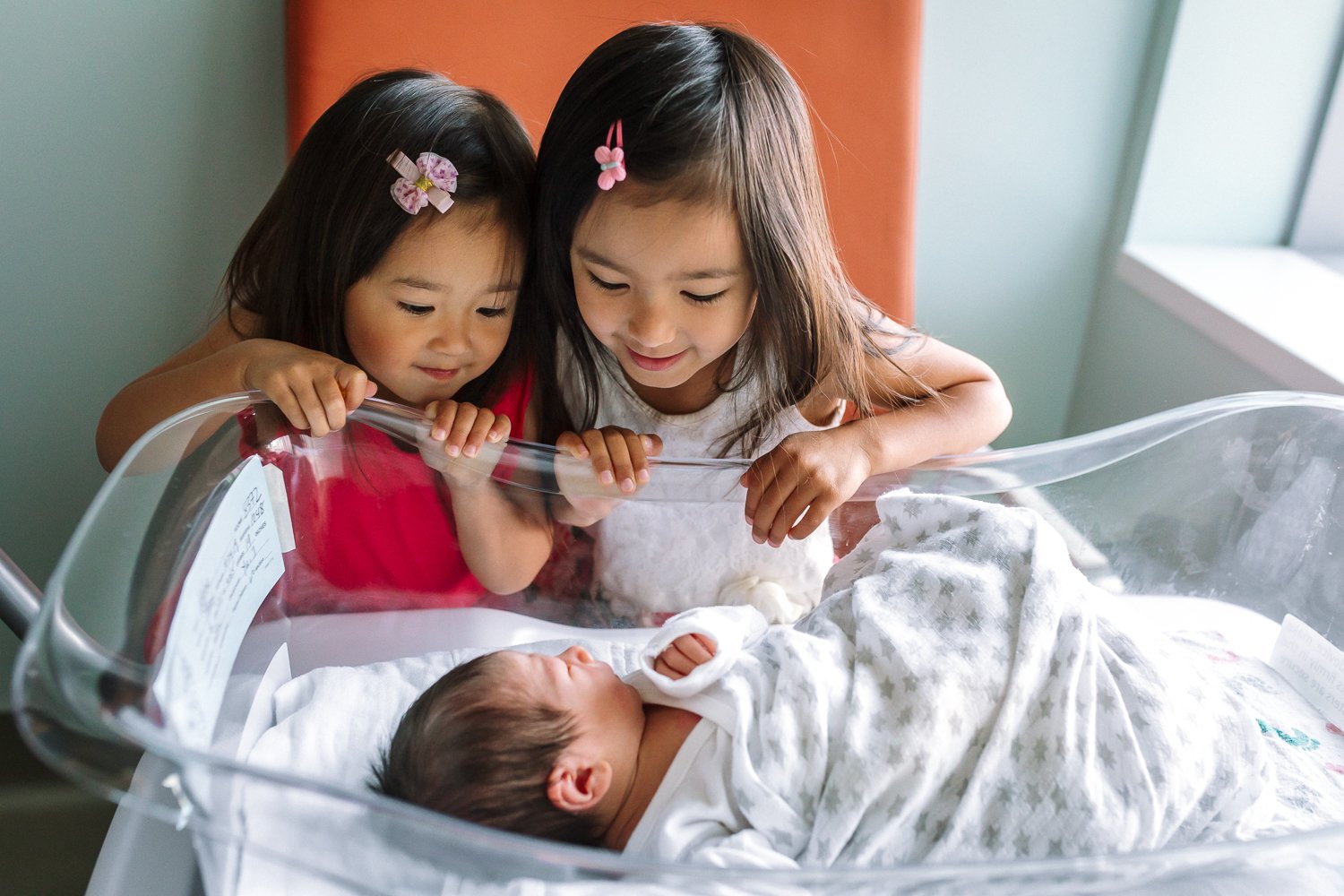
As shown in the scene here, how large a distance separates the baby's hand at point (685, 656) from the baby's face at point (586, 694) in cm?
3

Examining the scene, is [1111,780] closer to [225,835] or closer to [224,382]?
[225,835]

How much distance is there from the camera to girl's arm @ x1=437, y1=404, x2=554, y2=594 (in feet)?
2.85

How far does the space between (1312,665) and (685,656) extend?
0.54m

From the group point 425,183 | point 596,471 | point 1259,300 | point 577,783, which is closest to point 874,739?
point 577,783

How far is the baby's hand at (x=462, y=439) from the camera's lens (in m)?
0.83

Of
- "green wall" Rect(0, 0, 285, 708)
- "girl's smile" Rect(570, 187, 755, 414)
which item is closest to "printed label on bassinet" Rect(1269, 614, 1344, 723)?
"girl's smile" Rect(570, 187, 755, 414)

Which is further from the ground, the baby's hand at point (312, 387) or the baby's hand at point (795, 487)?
the baby's hand at point (312, 387)

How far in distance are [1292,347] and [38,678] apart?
4.11 ft

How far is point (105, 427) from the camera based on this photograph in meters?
0.93

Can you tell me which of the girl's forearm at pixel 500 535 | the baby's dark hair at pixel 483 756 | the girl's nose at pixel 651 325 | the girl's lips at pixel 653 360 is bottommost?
the baby's dark hair at pixel 483 756

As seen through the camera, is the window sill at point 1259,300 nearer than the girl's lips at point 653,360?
No

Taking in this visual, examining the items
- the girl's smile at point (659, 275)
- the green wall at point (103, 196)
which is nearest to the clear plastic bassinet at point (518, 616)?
the girl's smile at point (659, 275)

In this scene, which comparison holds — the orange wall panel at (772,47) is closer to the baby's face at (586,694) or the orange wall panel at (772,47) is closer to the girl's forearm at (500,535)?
the girl's forearm at (500,535)

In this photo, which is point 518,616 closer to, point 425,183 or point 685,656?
point 685,656
